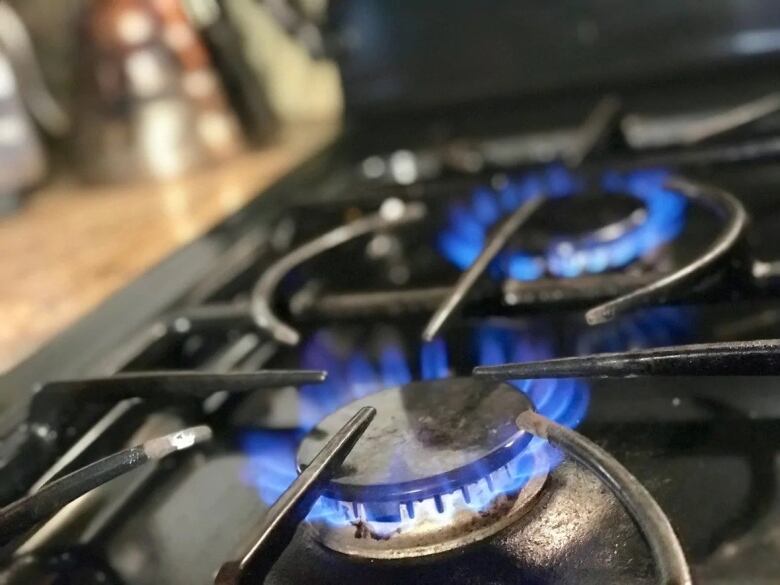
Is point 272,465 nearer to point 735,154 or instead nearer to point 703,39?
point 735,154

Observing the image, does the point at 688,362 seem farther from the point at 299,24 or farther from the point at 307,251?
the point at 299,24

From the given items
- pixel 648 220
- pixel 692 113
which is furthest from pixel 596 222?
pixel 692 113

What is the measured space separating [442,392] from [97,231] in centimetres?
42

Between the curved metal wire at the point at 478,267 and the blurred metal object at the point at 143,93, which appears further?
the blurred metal object at the point at 143,93

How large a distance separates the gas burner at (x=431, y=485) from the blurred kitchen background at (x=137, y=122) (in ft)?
1.07

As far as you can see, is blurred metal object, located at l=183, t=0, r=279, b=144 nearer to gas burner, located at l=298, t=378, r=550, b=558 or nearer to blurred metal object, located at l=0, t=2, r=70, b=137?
blurred metal object, located at l=0, t=2, r=70, b=137

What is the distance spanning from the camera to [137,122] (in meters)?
0.83

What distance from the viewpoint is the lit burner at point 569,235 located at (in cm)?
57

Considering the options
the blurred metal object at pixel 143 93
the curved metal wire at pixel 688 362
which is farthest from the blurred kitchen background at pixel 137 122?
the curved metal wire at pixel 688 362

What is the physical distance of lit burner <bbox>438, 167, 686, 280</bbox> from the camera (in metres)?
0.57

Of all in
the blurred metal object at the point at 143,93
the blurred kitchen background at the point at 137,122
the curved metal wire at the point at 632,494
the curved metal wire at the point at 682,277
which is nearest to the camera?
the curved metal wire at the point at 632,494

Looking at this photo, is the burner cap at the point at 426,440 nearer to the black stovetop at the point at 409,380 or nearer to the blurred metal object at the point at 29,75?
the black stovetop at the point at 409,380

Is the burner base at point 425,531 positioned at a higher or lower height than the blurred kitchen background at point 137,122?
lower

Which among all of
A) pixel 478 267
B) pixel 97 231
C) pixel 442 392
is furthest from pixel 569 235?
pixel 97 231
